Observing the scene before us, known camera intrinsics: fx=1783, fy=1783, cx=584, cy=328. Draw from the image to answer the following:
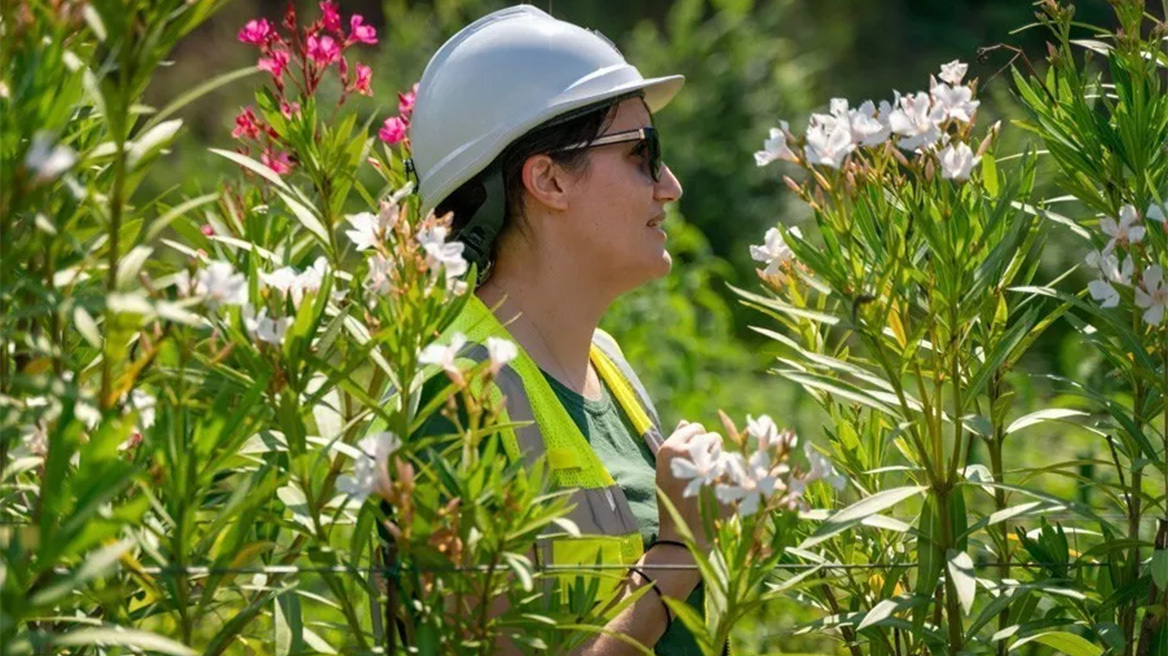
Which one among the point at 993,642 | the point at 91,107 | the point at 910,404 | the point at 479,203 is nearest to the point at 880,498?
the point at 910,404

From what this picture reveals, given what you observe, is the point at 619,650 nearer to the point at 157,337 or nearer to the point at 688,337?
the point at 157,337

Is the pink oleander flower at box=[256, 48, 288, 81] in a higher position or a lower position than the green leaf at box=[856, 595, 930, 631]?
higher

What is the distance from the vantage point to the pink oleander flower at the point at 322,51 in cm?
271

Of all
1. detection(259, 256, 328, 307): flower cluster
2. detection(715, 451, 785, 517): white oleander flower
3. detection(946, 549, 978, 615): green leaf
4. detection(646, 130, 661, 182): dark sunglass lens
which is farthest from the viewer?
detection(646, 130, 661, 182): dark sunglass lens

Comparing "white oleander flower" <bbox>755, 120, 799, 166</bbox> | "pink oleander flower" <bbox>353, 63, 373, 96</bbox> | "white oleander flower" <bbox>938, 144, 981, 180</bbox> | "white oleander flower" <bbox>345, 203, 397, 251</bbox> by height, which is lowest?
"white oleander flower" <bbox>938, 144, 981, 180</bbox>

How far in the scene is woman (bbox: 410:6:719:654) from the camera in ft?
7.86

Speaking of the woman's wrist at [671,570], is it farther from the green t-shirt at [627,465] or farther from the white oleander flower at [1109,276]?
the white oleander flower at [1109,276]

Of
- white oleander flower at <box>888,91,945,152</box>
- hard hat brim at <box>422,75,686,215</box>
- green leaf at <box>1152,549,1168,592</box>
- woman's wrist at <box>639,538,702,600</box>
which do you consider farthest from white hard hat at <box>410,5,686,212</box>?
green leaf at <box>1152,549,1168,592</box>

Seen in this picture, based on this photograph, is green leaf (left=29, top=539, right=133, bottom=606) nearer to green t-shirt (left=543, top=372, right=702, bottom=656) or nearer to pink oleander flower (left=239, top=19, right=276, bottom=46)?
green t-shirt (left=543, top=372, right=702, bottom=656)

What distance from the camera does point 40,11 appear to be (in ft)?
5.21

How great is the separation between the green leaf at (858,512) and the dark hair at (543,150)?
631 mm

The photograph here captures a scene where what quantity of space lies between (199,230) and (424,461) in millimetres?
780

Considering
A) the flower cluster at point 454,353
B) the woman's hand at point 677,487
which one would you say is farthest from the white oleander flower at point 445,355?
the woman's hand at point 677,487

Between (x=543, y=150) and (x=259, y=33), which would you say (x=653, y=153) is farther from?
(x=259, y=33)
